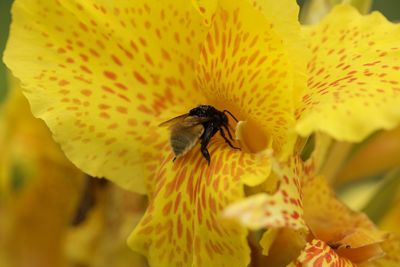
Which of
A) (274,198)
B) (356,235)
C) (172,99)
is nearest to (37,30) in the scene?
(172,99)

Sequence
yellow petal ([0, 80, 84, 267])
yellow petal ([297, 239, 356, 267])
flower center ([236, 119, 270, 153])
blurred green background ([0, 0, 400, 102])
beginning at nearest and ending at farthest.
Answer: yellow petal ([297, 239, 356, 267]) → flower center ([236, 119, 270, 153]) → yellow petal ([0, 80, 84, 267]) → blurred green background ([0, 0, 400, 102])

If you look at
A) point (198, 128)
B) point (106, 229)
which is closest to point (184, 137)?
point (198, 128)

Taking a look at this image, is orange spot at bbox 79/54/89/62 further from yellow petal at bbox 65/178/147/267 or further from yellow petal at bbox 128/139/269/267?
yellow petal at bbox 65/178/147/267

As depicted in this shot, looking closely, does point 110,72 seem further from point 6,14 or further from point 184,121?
point 6,14

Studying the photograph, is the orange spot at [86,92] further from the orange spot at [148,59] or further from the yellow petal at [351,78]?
the yellow petal at [351,78]

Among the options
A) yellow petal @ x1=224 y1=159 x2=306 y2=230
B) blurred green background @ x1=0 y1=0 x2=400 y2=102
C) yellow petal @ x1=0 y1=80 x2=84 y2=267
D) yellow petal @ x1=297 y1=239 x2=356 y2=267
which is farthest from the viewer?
blurred green background @ x1=0 y1=0 x2=400 y2=102

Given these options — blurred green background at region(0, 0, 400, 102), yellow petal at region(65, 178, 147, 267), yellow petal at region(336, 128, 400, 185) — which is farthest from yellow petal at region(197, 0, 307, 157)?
blurred green background at region(0, 0, 400, 102)
